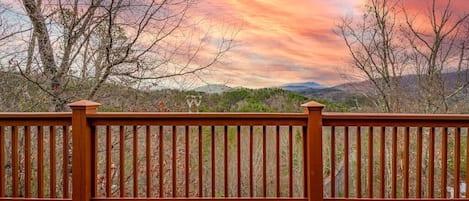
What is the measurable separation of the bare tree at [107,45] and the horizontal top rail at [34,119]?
9.34ft

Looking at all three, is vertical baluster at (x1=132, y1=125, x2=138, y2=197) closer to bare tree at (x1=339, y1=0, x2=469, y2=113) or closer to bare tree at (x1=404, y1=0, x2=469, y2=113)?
bare tree at (x1=339, y1=0, x2=469, y2=113)

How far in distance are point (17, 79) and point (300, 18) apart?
4.30 metres

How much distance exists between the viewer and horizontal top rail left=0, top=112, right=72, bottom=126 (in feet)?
10.5

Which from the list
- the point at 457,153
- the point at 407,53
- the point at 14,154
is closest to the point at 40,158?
the point at 14,154

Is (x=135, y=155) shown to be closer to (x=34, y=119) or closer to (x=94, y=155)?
(x=94, y=155)

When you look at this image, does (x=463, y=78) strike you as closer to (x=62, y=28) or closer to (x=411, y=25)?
(x=411, y=25)

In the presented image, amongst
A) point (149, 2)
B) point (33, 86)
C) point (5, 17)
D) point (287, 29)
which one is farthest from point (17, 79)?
point (287, 29)

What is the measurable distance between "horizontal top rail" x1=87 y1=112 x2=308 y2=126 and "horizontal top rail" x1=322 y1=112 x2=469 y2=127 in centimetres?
26

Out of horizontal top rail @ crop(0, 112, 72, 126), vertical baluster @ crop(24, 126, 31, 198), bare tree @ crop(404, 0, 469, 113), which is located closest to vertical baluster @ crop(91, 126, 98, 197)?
horizontal top rail @ crop(0, 112, 72, 126)

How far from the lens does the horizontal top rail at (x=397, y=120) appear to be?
3176mm

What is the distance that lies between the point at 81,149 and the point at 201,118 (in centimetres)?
100

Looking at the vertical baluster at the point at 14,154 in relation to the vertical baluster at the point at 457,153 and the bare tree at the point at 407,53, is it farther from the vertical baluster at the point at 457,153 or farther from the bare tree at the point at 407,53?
the bare tree at the point at 407,53

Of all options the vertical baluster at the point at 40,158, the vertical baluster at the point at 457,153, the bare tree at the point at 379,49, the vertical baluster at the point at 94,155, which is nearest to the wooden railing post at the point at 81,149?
the vertical baluster at the point at 94,155

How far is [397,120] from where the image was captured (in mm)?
3191
